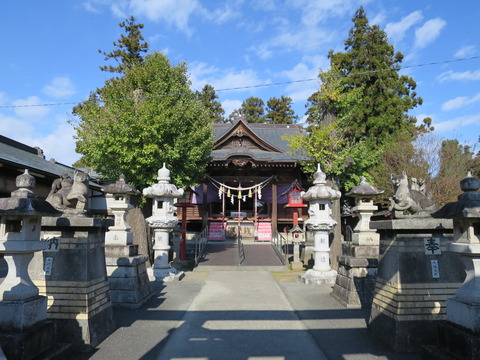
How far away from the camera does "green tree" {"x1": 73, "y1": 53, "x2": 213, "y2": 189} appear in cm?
1065

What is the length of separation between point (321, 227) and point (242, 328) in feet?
16.9

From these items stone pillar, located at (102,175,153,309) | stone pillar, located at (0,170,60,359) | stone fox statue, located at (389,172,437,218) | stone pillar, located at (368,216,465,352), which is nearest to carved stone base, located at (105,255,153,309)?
stone pillar, located at (102,175,153,309)

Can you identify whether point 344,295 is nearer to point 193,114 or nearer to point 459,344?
point 459,344

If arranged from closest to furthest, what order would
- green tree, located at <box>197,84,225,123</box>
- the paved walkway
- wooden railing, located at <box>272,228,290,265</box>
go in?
the paved walkway, wooden railing, located at <box>272,228,290,265</box>, green tree, located at <box>197,84,225,123</box>

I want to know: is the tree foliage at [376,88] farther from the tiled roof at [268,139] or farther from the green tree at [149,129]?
the green tree at [149,129]

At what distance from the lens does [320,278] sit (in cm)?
891

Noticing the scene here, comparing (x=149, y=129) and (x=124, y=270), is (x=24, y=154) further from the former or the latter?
(x=124, y=270)

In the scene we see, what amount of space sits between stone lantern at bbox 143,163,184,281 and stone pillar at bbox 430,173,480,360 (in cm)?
762

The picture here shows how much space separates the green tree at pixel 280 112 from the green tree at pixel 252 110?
1381 millimetres

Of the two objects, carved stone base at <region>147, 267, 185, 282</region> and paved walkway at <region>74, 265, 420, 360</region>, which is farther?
carved stone base at <region>147, 267, 185, 282</region>

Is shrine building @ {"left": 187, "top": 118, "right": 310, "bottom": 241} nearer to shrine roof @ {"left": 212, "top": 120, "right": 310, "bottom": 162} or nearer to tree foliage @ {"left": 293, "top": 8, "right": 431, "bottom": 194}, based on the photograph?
shrine roof @ {"left": 212, "top": 120, "right": 310, "bottom": 162}

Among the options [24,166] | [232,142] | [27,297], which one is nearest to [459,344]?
[27,297]

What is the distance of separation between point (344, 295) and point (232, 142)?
53.7 feet

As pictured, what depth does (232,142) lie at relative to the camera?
71.4 feet
